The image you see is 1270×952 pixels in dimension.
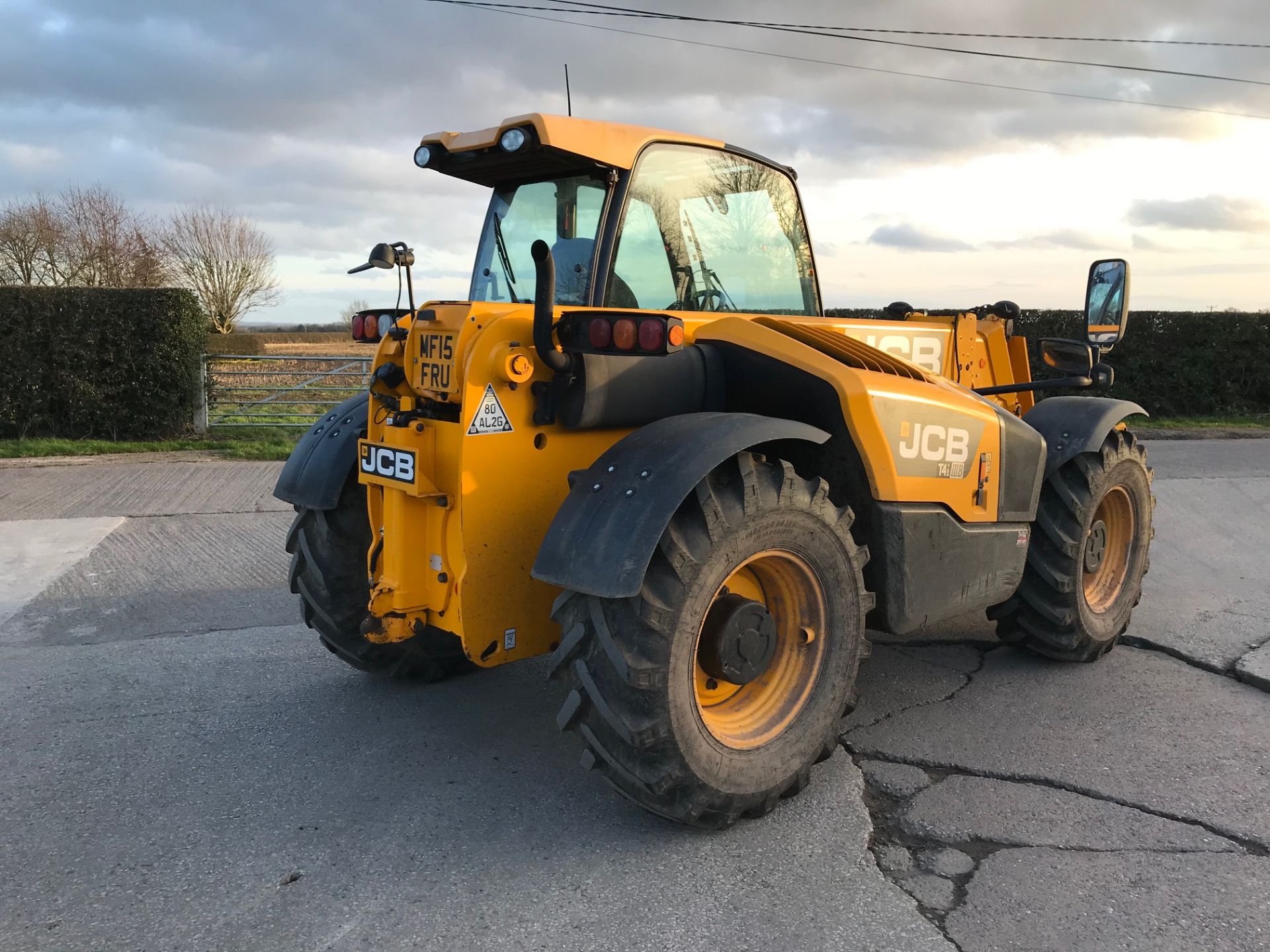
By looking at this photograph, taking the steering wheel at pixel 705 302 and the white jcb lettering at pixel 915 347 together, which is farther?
the white jcb lettering at pixel 915 347

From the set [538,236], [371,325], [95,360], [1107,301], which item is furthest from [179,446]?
[1107,301]

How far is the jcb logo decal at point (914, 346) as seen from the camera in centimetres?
452

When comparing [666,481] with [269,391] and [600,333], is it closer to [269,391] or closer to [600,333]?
[600,333]

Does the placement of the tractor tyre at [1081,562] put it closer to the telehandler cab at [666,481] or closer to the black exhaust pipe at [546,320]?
the telehandler cab at [666,481]

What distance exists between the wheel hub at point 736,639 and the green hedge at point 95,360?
34.5 ft

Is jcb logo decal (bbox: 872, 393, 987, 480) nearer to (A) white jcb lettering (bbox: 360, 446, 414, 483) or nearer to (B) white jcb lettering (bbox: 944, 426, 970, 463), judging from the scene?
(B) white jcb lettering (bbox: 944, 426, 970, 463)

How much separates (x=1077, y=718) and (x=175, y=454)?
9992 mm

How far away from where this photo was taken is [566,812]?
3.28 metres

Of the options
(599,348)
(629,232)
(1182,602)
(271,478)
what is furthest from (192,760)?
(271,478)

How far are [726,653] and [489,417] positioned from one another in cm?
109

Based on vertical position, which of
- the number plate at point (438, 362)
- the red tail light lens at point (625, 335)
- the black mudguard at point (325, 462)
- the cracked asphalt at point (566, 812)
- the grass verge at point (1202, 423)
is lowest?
Answer: the cracked asphalt at point (566, 812)

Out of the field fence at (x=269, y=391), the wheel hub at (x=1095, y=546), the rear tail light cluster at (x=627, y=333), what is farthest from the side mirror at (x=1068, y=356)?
the field fence at (x=269, y=391)

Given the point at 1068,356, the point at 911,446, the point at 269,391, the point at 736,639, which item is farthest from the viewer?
the point at 269,391

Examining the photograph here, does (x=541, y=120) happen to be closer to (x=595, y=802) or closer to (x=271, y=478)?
(x=595, y=802)
